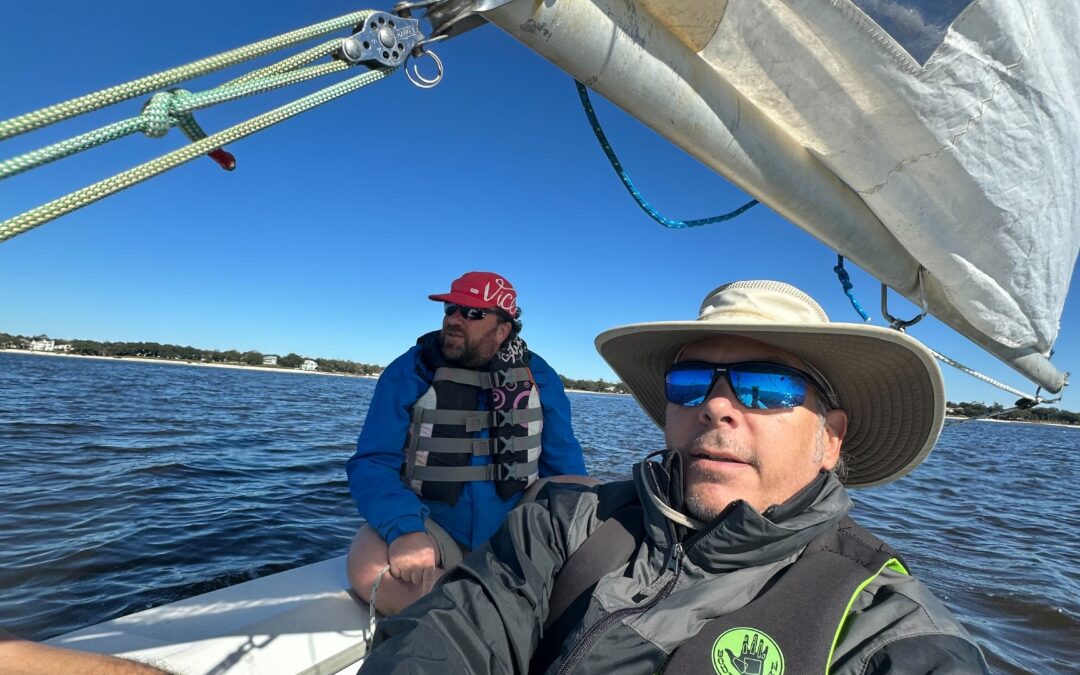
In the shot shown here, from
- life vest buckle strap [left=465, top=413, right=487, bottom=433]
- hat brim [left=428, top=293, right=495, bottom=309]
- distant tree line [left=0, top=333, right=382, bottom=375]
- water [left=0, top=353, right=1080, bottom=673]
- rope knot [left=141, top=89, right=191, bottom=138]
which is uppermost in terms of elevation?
distant tree line [left=0, top=333, right=382, bottom=375]

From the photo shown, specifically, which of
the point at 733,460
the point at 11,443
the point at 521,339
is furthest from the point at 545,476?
the point at 11,443

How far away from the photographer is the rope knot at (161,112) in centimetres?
107

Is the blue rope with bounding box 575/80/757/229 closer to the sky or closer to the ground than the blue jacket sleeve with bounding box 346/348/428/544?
closer to the sky

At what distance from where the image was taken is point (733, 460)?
1567 mm

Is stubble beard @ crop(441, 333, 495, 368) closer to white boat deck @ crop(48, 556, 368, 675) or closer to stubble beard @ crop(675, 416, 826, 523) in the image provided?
white boat deck @ crop(48, 556, 368, 675)

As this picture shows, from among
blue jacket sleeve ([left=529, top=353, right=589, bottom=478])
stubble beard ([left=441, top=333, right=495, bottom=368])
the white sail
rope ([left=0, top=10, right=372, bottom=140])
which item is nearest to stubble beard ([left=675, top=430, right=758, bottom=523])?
the white sail

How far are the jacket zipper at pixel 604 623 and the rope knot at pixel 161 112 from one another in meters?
1.44

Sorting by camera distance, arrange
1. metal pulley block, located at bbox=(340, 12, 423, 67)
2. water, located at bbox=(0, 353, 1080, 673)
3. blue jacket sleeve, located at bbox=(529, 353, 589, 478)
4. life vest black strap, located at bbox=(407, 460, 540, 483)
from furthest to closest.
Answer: water, located at bbox=(0, 353, 1080, 673), blue jacket sleeve, located at bbox=(529, 353, 589, 478), life vest black strap, located at bbox=(407, 460, 540, 483), metal pulley block, located at bbox=(340, 12, 423, 67)

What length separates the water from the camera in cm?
410

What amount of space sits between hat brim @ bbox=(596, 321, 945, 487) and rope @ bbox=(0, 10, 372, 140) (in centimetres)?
119

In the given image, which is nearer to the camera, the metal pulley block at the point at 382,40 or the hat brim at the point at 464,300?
the metal pulley block at the point at 382,40

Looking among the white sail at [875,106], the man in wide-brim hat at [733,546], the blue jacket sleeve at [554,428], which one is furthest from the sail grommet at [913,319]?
the blue jacket sleeve at [554,428]

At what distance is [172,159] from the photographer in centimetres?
106

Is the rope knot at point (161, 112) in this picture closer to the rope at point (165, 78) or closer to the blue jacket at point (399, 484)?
the rope at point (165, 78)
